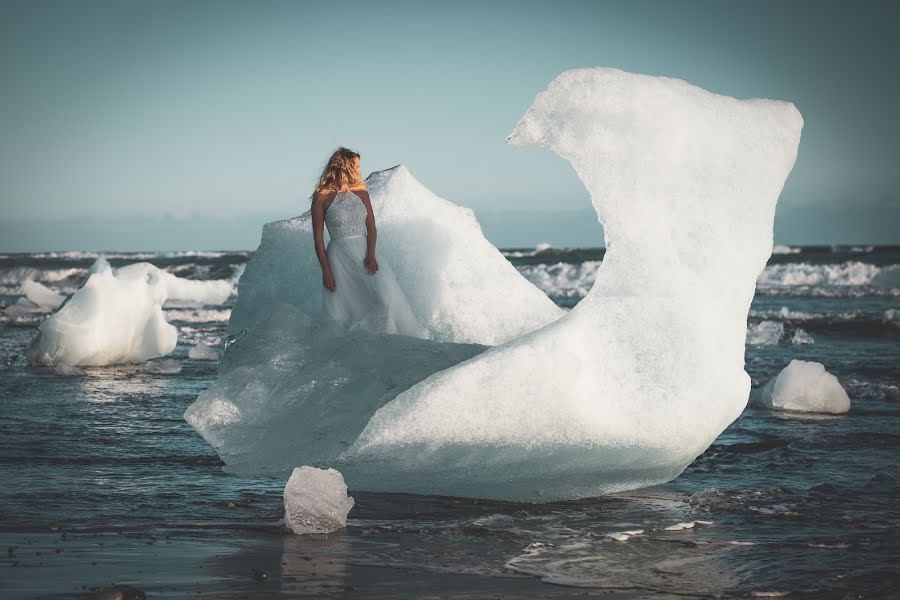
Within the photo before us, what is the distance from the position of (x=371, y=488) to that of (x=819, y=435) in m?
Answer: 4.03

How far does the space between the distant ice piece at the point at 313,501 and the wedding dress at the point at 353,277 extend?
6.87 feet

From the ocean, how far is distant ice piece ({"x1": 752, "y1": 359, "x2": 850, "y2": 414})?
227mm

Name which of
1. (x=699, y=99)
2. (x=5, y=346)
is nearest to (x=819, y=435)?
(x=699, y=99)

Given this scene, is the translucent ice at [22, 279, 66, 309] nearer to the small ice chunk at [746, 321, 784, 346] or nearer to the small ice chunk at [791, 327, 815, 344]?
the small ice chunk at [746, 321, 784, 346]

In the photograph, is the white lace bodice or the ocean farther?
the white lace bodice

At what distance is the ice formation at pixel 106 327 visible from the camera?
12984 millimetres

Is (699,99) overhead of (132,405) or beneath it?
overhead

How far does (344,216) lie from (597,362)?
2425 millimetres

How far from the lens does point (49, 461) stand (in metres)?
6.95

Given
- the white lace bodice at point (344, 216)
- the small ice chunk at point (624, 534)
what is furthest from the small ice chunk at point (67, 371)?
the small ice chunk at point (624, 534)

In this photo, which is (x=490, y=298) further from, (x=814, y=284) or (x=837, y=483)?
(x=814, y=284)

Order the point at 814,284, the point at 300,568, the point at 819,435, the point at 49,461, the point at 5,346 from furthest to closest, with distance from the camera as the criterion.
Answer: the point at 814,284 → the point at 5,346 → the point at 819,435 → the point at 49,461 → the point at 300,568

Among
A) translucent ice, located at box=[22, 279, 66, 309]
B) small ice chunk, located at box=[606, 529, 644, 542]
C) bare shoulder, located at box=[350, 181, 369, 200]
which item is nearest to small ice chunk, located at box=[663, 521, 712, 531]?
small ice chunk, located at box=[606, 529, 644, 542]

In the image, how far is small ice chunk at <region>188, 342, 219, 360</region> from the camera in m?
14.3
